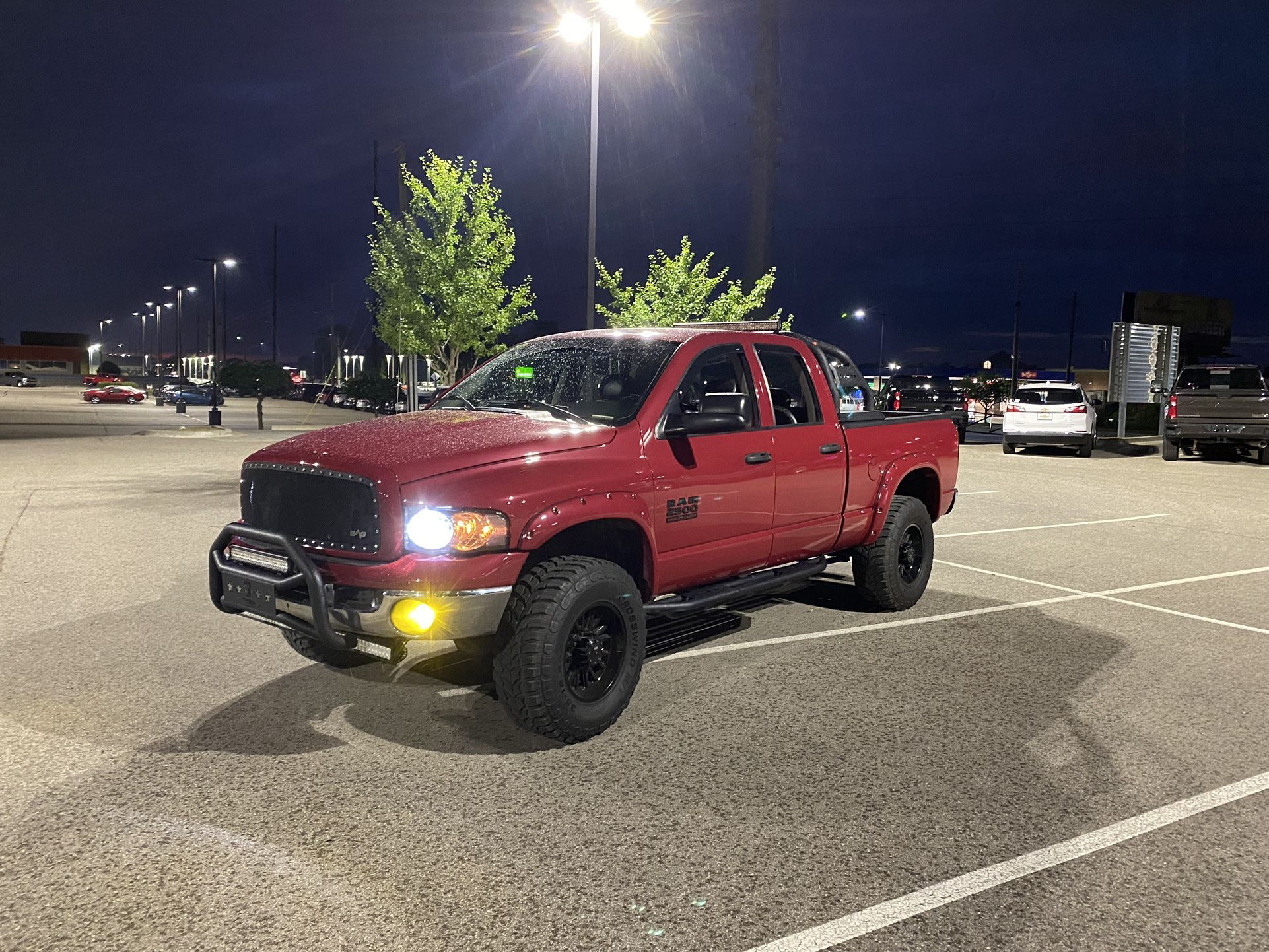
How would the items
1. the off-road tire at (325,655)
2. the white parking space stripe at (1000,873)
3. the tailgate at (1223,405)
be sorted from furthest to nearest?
the tailgate at (1223,405) → the off-road tire at (325,655) → the white parking space stripe at (1000,873)

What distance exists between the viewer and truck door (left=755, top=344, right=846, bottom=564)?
6.14 meters

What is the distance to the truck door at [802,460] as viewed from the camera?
20.1 feet

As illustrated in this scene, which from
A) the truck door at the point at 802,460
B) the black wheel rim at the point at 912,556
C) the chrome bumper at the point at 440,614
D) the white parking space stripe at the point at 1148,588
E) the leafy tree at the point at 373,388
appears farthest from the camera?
the leafy tree at the point at 373,388

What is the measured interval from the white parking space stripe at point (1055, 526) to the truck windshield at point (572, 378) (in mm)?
6526

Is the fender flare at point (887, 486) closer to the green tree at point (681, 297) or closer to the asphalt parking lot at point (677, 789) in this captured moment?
the asphalt parking lot at point (677, 789)

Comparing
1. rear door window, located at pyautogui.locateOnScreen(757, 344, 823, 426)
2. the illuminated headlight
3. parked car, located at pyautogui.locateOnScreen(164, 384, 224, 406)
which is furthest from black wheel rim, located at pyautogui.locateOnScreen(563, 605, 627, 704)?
parked car, located at pyautogui.locateOnScreen(164, 384, 224, 406)

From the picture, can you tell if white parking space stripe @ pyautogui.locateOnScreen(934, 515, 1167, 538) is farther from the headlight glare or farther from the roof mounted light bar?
the headlight glare

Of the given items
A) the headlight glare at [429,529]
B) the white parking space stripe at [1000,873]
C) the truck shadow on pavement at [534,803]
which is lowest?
the truck shadow on pavement at [534,803]

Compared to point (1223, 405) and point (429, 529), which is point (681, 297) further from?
point (429, 529)

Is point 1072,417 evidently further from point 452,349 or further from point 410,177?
point 410,177

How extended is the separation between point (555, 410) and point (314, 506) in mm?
1373

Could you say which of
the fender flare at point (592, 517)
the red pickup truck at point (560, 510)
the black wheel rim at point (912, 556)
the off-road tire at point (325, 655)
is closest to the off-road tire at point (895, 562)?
the black wheel rim at point (912, 556)

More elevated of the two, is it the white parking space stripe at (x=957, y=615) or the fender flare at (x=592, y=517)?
the fender flare at (x=592, y=517)

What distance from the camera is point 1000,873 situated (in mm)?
3551
